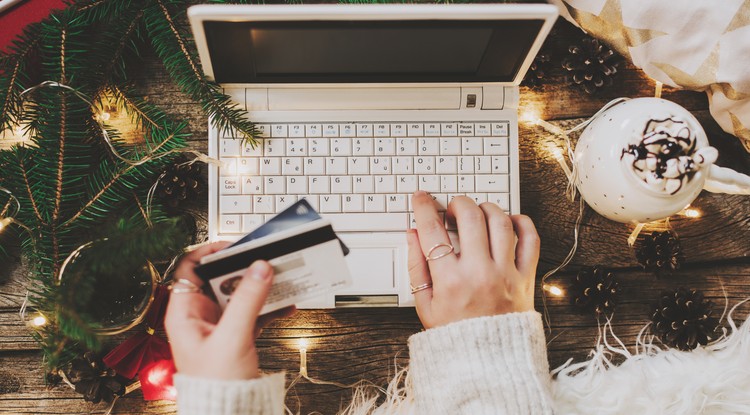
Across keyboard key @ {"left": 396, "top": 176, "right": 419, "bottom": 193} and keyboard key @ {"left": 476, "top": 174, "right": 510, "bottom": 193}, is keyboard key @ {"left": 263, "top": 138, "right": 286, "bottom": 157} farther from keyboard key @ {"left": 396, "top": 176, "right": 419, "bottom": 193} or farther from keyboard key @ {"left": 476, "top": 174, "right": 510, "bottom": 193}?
keyboard key @ {"left": 476, "top": 174, "right": 510, "bottom": 193}

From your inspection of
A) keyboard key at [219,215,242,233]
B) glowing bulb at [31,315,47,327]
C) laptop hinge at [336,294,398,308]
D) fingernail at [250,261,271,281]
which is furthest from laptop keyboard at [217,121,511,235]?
glowing bulb at [31,315,47,327]

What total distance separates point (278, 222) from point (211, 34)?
28 centimetres

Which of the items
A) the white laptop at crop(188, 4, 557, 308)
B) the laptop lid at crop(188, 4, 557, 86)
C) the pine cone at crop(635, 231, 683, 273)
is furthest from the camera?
Result: the pine cone at crop(635, 231, 683, 273)

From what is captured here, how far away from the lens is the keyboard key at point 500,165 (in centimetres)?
82

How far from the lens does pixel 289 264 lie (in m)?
0.61

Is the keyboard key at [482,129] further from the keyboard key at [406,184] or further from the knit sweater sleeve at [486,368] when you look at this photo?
the knit sweater sleeve at [486,368]

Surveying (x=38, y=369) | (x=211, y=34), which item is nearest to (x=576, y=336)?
(x=211, y=34)

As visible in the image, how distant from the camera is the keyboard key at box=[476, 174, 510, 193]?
0.82m

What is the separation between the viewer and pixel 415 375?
757 millimetres

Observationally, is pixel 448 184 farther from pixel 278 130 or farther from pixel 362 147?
pixel 278 130

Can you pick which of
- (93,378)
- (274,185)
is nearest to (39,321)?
(93,378)

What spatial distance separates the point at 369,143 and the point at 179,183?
32 centimetres

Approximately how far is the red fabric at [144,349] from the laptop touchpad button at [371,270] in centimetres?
30

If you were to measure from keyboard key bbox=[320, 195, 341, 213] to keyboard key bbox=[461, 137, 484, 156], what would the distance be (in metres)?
0.21
